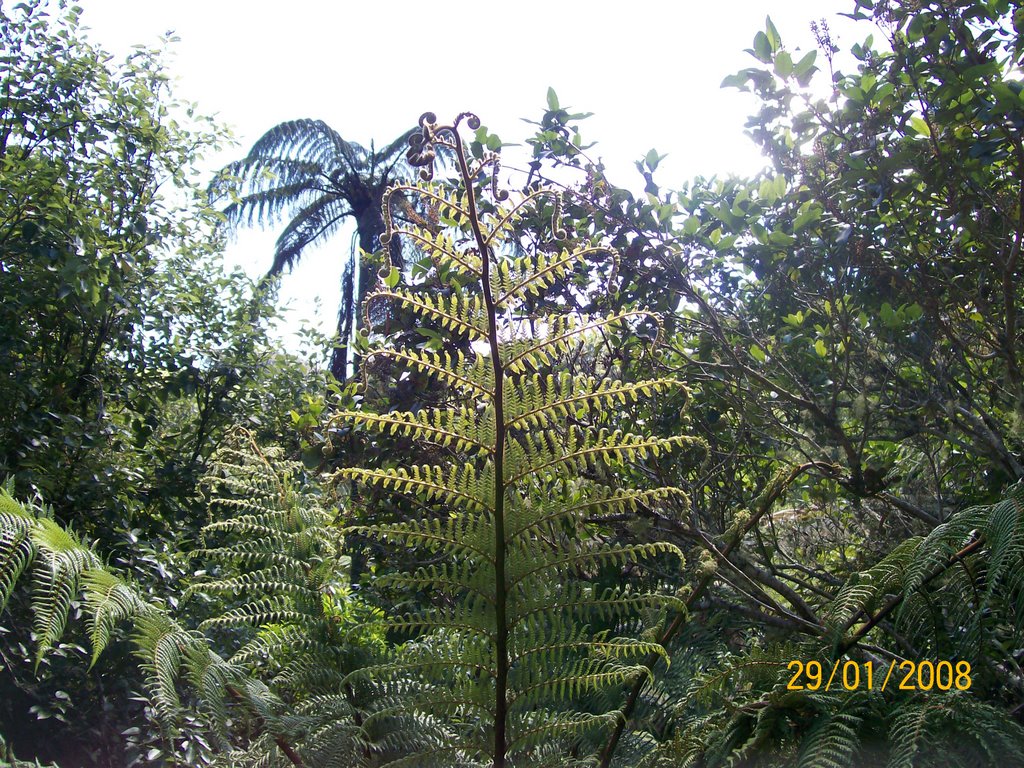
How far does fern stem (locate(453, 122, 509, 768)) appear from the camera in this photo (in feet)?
3.95

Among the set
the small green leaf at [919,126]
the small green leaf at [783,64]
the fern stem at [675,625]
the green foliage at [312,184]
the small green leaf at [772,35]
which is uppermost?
the green foliage at [312,184]

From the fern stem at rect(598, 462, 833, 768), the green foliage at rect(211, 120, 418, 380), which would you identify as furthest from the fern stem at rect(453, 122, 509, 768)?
the green foliage at rect(211, 120, 418, 380)

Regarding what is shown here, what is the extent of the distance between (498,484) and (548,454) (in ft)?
0.30

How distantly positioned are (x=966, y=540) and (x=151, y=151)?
4.78m

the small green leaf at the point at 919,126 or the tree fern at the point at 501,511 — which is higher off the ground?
the small green leaf at the point at 919,126

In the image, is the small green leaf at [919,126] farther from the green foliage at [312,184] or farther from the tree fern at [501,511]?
the green foliage at [312,184]

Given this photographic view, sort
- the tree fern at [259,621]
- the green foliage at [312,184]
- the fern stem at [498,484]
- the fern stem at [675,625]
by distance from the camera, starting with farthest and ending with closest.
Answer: the green foliage at [312,184]
the fern stem at [675,625]
the tree fern at [259,621]
the fern stem at [498,484]

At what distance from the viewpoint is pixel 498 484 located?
1.33m

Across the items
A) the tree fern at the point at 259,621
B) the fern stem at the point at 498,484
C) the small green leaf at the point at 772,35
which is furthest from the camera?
the small green leaf at the point at 772,35

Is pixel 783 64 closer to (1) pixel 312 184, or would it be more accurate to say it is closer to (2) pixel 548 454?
(2) pixel 548 454

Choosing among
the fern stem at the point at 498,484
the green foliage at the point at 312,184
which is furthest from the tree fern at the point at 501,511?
the green foliage at the point at 312,184

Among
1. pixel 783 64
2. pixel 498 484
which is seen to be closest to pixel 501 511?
pixel 498 484

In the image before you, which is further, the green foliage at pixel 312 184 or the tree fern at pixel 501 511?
the green foliage at pixel 312 184

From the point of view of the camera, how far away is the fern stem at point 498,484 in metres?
1.20
